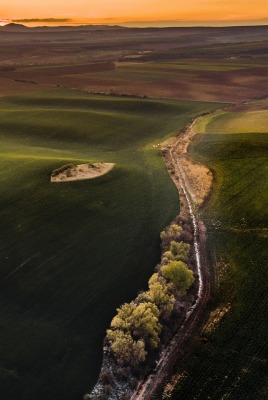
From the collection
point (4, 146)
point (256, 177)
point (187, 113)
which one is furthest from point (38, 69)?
point (256, 177)

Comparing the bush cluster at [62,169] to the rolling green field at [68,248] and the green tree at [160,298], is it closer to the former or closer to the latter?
the rolling green field at [68,248]

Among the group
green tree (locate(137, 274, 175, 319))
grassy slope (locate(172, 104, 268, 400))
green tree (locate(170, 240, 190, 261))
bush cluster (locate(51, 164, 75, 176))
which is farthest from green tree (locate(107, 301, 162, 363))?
bush cluster (locate(51, 164, 75, 176))

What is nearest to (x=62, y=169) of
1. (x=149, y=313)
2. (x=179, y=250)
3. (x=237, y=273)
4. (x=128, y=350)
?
(x=179, y=250)

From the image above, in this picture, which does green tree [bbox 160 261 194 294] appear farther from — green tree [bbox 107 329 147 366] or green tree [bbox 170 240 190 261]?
green tree [bbox 107 329 147 366]

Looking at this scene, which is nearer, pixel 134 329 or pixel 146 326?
pixel 146 326

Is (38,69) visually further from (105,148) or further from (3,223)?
(3,223)

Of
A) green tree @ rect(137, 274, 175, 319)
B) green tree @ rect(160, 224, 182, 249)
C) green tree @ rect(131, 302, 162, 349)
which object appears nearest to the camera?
green tree @ rect(131, 302, 162, 349)

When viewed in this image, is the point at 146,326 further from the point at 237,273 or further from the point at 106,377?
the point at 237,273
